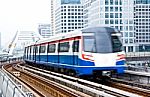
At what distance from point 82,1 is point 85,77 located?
15364 cm

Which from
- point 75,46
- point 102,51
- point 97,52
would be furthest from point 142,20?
point 97,52

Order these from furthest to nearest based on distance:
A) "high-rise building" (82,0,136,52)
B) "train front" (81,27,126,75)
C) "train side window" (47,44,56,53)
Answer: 1. "high-rise building" (82,0,136,52)
2. "train side window" (47,44,56,53)
3. "train front" (81,27,126,75)

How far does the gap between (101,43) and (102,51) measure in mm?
481

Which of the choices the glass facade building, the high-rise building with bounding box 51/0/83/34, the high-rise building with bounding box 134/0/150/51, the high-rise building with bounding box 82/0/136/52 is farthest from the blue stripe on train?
the high-rise building with bounding box 51/0/83/34

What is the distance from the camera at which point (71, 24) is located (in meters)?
178

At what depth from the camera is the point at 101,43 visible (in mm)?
20359

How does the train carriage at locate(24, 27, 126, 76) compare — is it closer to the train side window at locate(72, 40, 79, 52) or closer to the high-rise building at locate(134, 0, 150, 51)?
the train side window at locate(72, 40, 79, 52)

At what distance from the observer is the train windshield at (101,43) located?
2020cm

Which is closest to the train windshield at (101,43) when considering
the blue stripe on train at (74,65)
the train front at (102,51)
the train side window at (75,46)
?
the train front at (102,51)

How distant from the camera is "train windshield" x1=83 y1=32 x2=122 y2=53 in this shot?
2020cm

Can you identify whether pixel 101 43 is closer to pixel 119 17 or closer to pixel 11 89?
pixel 11 89

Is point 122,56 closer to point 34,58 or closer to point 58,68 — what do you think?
point 58,68

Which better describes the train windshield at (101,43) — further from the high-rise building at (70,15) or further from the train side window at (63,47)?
the high-rise building at (70,15)

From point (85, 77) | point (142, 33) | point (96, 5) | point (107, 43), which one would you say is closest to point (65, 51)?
point (85, 77)
